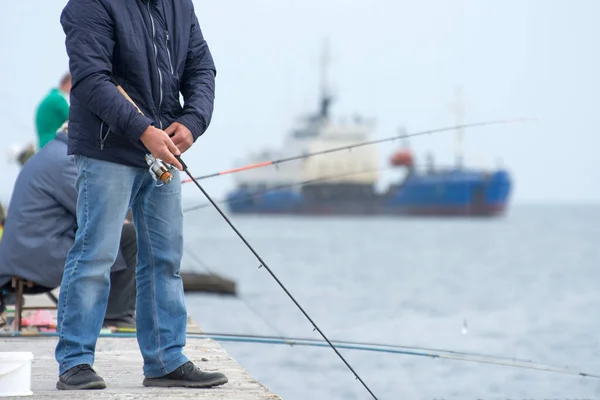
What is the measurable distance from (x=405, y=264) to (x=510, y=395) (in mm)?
23036

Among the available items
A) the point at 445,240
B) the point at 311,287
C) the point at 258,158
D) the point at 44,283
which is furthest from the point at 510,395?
the point at 258,158

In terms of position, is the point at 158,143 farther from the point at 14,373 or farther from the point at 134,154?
the point at 14,373

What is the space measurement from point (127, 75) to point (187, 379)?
90cm

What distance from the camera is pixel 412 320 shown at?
12750 mm

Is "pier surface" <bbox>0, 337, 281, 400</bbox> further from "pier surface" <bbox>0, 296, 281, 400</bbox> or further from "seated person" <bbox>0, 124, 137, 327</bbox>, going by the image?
"seated person" <bbox>0, 124, 137, 327</bbox>

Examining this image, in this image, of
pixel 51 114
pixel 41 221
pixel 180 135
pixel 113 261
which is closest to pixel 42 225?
pixel 41 221

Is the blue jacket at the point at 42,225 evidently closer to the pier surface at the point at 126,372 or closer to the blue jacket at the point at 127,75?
the pier surface at the point at 126,372

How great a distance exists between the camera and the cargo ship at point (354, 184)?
201 feet

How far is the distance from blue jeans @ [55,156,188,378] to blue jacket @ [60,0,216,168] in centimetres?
7

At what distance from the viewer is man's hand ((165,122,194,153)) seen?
3118 millimetres

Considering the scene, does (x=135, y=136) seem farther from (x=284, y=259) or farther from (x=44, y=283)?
(x=284, y=259)

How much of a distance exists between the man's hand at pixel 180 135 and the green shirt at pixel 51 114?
2235 millimetres

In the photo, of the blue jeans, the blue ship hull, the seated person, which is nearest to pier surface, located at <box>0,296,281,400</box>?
the blue jeans

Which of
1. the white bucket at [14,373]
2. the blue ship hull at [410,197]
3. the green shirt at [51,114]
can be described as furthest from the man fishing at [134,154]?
the blue ship hull at [410,197]
